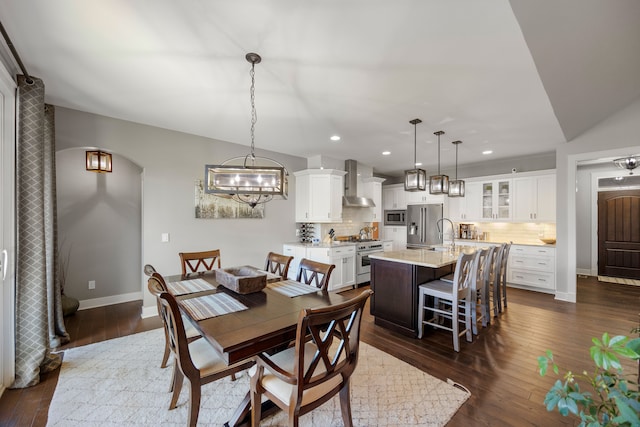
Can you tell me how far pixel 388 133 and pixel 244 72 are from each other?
2.39 meters

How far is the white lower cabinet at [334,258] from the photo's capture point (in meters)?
4.90

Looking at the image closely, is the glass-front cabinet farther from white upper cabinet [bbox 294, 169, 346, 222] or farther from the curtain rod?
the curtain rod

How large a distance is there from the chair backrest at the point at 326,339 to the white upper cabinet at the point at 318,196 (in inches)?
142

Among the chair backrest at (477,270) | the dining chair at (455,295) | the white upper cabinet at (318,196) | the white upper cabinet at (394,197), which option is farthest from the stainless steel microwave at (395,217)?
the dining chair at (455,295)

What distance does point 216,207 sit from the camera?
14.5 ft

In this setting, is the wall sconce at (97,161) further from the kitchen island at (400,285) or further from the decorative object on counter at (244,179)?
the kitchen island at (400,285)

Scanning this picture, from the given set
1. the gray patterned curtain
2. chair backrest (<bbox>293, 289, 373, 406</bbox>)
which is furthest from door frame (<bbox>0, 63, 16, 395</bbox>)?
chair backrest (<bbox>293, 289, 373, 406</bbox>)

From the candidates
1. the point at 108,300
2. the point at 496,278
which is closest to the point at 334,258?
the point at 496,278

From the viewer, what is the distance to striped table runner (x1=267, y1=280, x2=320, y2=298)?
2278 millimetres

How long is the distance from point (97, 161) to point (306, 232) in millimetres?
3531

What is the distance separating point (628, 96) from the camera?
3688 millimetres

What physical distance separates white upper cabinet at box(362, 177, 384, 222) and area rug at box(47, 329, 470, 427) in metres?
4.14

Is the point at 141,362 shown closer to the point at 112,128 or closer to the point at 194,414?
the point at 194,414

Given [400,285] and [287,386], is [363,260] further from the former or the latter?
[287,386]
